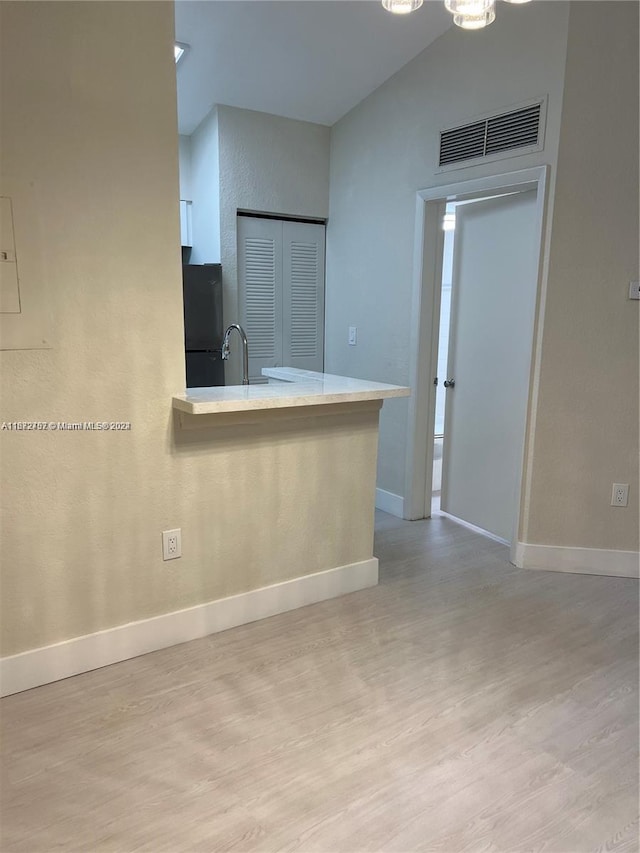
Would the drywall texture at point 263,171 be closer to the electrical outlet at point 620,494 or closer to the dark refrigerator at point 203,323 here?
the dark refrigerator at point 203,323

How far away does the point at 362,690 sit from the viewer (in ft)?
6.93

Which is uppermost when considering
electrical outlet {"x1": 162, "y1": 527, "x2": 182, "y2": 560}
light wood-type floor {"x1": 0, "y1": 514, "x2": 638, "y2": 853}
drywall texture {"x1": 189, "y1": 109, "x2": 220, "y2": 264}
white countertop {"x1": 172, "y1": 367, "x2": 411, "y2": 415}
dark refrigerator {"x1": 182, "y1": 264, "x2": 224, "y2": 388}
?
drywall texture {"x1": 189, "y1": 109, "x2": 220, "y2": 264}

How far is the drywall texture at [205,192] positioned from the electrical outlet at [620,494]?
2844 mm

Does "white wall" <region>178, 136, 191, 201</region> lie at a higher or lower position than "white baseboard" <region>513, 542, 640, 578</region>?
higher

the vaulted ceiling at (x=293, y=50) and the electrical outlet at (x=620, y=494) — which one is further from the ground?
the vaulted ceiling at (x=293, y=50)

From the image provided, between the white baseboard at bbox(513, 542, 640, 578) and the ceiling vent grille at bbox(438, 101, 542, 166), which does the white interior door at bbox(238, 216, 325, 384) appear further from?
the white baseboard at bbox(513, 542, 640, 578)

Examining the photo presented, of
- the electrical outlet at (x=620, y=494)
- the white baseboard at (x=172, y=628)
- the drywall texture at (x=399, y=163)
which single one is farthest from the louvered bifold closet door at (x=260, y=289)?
the electrical outlet at (x=620, y=494)

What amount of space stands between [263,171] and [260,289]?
788 millimetres

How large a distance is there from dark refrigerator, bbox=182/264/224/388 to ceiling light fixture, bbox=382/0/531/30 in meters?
2.15

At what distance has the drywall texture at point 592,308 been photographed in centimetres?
264

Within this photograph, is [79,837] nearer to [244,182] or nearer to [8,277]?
[8,277]

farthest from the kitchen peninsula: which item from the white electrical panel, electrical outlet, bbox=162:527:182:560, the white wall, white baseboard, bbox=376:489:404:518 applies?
the white wall

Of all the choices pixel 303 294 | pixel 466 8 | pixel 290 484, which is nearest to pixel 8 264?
pixel 290 484

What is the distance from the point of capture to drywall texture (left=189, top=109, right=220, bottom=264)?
3.83 metres
